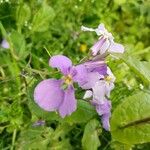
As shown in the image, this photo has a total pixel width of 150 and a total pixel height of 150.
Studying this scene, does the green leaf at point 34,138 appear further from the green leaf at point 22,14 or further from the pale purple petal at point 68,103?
the green leaf at point 22,14

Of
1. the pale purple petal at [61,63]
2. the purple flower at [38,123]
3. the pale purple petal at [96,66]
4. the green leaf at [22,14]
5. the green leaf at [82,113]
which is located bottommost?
the green leaf at [82,113]

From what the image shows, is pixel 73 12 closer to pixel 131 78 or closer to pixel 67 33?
pixel 67 33

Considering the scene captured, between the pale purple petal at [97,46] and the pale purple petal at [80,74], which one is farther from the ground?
the pale purple petal at [97,46]

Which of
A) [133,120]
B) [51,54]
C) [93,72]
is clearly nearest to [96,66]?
[93,72]

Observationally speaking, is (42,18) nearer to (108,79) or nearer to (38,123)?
(38,123)

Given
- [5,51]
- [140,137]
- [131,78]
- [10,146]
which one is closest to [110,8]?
[131,78]

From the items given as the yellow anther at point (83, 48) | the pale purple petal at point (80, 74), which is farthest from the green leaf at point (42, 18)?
the pale purple petal at point (80, 74)
